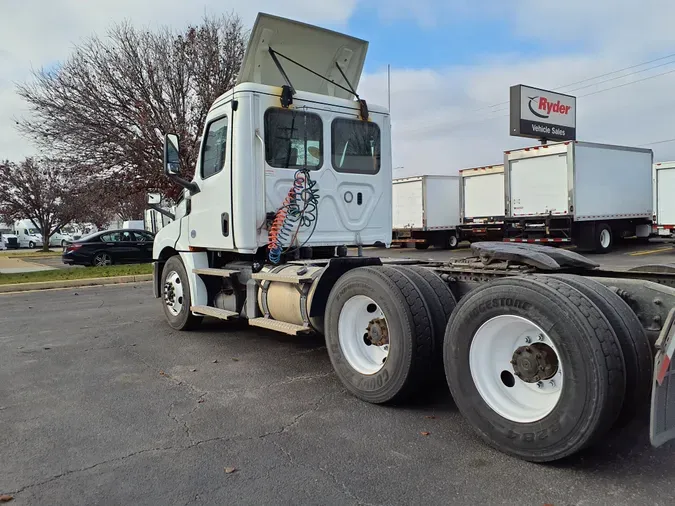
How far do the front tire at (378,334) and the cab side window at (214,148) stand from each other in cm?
241

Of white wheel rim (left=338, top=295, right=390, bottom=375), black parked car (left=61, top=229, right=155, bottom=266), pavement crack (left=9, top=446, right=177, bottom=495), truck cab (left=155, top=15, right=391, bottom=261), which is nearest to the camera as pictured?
pavement crack (left=9, top=446, right=177, bottom=495)

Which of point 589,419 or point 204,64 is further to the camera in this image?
point 204,64

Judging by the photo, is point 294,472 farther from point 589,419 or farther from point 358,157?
point 358,157

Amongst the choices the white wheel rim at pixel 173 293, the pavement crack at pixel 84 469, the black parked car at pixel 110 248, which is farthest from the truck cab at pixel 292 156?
the black parked car at pixel 110 248

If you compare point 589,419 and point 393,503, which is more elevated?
point 589,419

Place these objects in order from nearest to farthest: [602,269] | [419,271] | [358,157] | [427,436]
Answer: [427,436] → [602,269] → [419,271] → [358,157]

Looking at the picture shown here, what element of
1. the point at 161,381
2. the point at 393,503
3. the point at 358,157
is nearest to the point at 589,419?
the point at 393,503

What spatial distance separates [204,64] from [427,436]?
54.5 feet

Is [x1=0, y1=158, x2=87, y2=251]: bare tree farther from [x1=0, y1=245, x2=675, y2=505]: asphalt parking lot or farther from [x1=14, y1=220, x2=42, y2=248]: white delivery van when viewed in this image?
[x1=0, y1=245, x2=675, y2=505]: asphalt parking lot

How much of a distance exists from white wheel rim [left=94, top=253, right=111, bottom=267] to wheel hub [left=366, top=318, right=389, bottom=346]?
58.0ft

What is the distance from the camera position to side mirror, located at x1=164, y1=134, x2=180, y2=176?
6.49m

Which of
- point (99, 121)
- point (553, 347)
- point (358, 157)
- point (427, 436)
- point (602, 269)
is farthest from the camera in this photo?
point (99, 121)

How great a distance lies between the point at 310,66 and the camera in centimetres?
669

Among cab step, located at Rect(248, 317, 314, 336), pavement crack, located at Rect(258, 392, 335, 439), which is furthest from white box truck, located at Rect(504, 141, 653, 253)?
pavement crack, located at Rect(258, 392, 335, 439)
